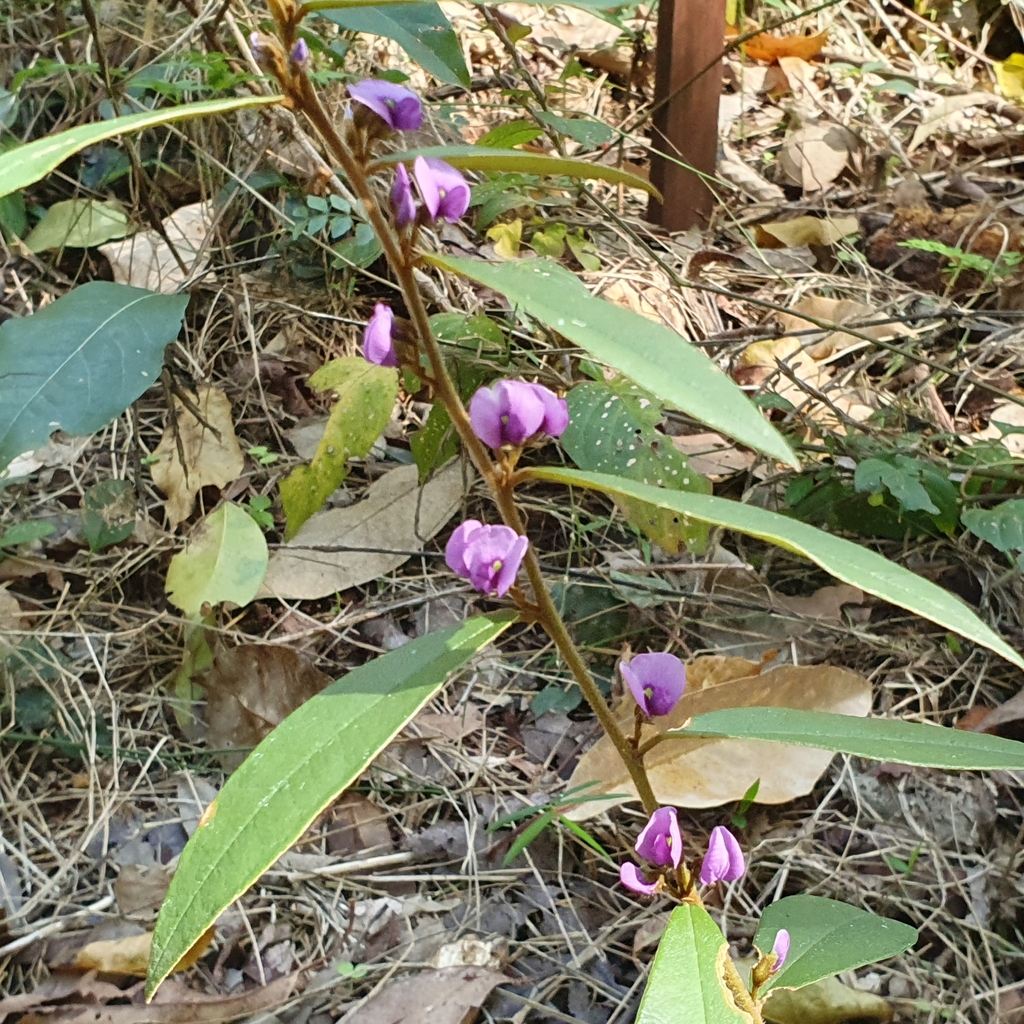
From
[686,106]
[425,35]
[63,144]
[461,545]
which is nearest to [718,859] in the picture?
[461,545]

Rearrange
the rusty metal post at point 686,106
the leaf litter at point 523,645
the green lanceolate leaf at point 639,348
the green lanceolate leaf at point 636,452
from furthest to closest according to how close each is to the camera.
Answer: the rusty metal post at point 686,106, the green lanceolate leaf at point 636,452, the leaf litter at point 523,645, the green lanceolate leaf at point 639,348

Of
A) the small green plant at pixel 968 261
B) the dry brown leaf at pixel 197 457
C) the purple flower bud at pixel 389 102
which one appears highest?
the purple flower bud at pixel 389 102

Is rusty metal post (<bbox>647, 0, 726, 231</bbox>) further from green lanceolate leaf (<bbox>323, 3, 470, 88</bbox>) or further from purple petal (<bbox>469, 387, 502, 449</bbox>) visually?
purple petal (<bbox>469, 387, 502, 449</bbox>)

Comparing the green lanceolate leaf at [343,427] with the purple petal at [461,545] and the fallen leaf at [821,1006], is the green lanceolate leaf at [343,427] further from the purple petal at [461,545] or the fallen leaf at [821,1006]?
the fallen leaf at [821,1006]

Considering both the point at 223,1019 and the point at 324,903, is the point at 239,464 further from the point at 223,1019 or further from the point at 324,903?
the point at 223,1019

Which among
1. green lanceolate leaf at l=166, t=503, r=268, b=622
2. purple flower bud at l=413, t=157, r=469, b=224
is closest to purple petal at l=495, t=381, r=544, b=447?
purple flower bud at l=413, t=157, r=469, b=224

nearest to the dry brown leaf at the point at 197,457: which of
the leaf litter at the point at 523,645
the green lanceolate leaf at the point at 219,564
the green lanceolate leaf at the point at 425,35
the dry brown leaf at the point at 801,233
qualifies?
the leaf litter at the point at 523,645

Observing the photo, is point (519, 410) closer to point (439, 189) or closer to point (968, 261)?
point (439, 189)

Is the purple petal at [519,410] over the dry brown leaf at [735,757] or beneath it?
over
